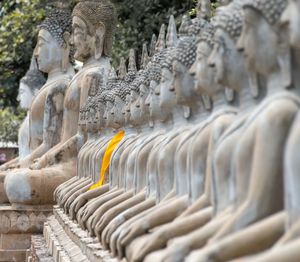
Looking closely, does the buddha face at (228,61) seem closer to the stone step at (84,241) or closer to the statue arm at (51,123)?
the stone step at (84,241)

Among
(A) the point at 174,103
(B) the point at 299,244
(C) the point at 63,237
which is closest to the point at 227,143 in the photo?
(B) the point at 299,244

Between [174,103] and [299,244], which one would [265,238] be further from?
[174,103]

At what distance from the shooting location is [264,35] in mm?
4293

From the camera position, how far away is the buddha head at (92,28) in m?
13.0

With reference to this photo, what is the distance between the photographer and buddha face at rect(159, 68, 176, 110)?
249 inches

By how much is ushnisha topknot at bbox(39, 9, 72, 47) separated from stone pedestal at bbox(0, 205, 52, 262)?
9.78ft

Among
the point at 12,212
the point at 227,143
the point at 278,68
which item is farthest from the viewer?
the point at 12,212

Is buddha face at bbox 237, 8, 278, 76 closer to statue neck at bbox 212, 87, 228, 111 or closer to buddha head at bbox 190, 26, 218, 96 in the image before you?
buddha head at bbox 190, 26, 218, 96

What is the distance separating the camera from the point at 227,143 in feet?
15.1

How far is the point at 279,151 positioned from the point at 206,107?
174 centimetres

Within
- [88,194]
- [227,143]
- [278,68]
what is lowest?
[88,194]

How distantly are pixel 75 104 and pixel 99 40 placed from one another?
951mm

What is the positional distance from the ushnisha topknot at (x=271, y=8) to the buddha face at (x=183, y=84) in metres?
1.57

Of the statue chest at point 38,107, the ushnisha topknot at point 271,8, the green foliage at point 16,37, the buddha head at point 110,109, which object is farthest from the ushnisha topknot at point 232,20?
the green foliage at point 16,37
